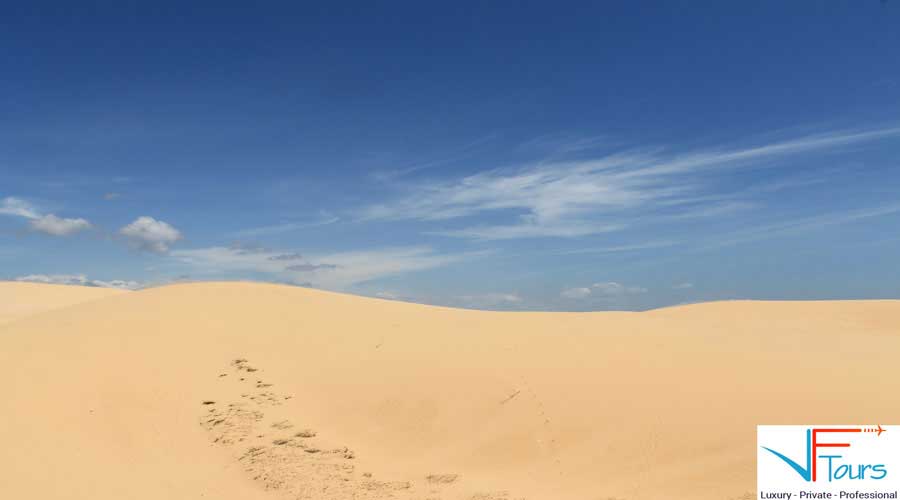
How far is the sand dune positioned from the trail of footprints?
0.11 ft

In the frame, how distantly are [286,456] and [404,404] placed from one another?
2.12m

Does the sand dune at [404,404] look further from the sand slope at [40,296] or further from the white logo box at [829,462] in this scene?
the sand slope at [40,296]

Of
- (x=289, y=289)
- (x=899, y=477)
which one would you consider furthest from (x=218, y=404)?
(x=899, y=477)

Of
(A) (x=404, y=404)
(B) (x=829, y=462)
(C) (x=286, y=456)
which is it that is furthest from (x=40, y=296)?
(B) (x=829, y=462)

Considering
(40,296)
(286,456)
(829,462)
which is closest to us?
(829,462)

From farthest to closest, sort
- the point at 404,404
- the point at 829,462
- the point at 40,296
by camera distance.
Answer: the point at 40,296
the point at 404,404
the point at 829,462

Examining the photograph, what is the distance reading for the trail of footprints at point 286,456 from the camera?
7.07 meters

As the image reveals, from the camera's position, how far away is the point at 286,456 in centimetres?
818

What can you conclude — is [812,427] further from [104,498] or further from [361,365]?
[104,498]

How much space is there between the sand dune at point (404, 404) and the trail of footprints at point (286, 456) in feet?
0.11

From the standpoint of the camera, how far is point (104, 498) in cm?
680

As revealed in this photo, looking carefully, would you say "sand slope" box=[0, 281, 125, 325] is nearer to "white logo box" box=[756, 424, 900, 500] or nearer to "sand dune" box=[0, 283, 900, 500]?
"sand dune" box=[0, 283, 900, 500]

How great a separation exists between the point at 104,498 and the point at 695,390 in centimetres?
817

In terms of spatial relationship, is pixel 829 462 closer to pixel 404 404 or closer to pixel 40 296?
pixel 404 404
